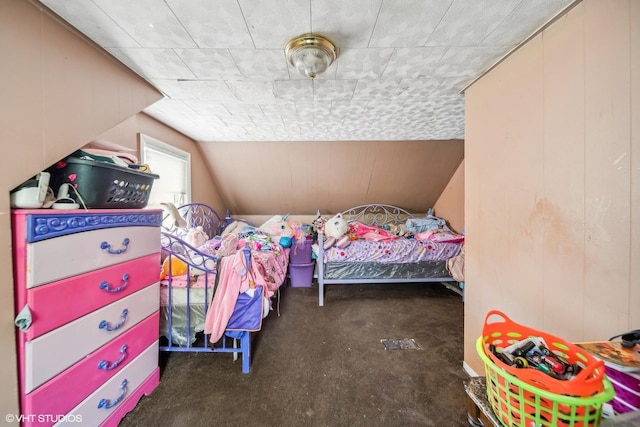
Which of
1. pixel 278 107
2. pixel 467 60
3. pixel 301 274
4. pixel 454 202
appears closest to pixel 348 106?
pixel 278 107

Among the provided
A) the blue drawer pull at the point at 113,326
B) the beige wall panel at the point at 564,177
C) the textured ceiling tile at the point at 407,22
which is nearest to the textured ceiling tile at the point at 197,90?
the textured ceiling tile at the point at 407,22

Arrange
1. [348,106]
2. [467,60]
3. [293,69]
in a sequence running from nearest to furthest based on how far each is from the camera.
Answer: [467,60] < [293,69] < [348,106]

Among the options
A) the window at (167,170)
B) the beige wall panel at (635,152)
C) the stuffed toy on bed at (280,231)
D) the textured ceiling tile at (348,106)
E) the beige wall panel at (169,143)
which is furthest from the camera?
the stuffed toy on bed at (280,231)

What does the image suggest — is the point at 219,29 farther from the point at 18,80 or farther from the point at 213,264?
the point at 213,264

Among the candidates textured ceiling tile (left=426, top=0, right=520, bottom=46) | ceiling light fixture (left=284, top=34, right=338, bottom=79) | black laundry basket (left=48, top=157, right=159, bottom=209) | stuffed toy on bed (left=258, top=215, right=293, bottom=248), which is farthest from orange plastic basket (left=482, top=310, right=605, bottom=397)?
stuffed toy on bed (left=258, top=215, right=293, bottom=248)

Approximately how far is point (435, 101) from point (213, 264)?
99.1 inches

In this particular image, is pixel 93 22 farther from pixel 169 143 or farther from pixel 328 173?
pixel 328 173

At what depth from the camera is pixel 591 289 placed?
Answer: 0.94 metres

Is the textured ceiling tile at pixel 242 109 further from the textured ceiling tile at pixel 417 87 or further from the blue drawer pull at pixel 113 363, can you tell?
the blue drawer pull at pixel 113 363

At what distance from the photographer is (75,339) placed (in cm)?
105

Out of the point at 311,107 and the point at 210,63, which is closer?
the point at 210,63

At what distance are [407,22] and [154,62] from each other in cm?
157

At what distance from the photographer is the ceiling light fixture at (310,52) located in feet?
3.84

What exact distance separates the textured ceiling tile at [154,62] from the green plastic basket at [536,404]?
2.13 m
